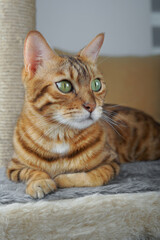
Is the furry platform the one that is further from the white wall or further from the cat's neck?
the white wall

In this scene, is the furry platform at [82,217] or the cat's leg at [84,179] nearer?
the furry platform at [82,217]

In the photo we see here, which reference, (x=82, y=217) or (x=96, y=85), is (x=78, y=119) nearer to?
(x=96, y=85)

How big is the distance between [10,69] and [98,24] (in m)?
0.58

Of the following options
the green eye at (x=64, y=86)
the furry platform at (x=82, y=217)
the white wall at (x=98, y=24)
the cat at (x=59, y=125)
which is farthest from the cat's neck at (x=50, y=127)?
the white wall at (x=98, y=24)

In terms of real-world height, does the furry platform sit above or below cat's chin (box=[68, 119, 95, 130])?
below

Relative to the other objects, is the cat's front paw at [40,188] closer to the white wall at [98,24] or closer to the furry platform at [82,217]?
the furry platform at [82,217]

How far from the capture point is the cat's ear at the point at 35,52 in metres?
0.89

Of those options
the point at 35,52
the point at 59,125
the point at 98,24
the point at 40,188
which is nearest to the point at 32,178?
the point at 40,188

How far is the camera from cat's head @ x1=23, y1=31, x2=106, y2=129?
2.84ft

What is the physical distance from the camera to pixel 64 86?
890 millimetres

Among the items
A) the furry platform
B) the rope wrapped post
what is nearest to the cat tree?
the furry platform

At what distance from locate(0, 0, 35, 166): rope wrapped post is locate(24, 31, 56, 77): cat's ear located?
329 mm

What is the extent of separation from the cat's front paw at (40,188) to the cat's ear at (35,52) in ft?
1.13

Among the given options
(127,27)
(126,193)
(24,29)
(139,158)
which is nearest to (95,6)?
(127,27)
